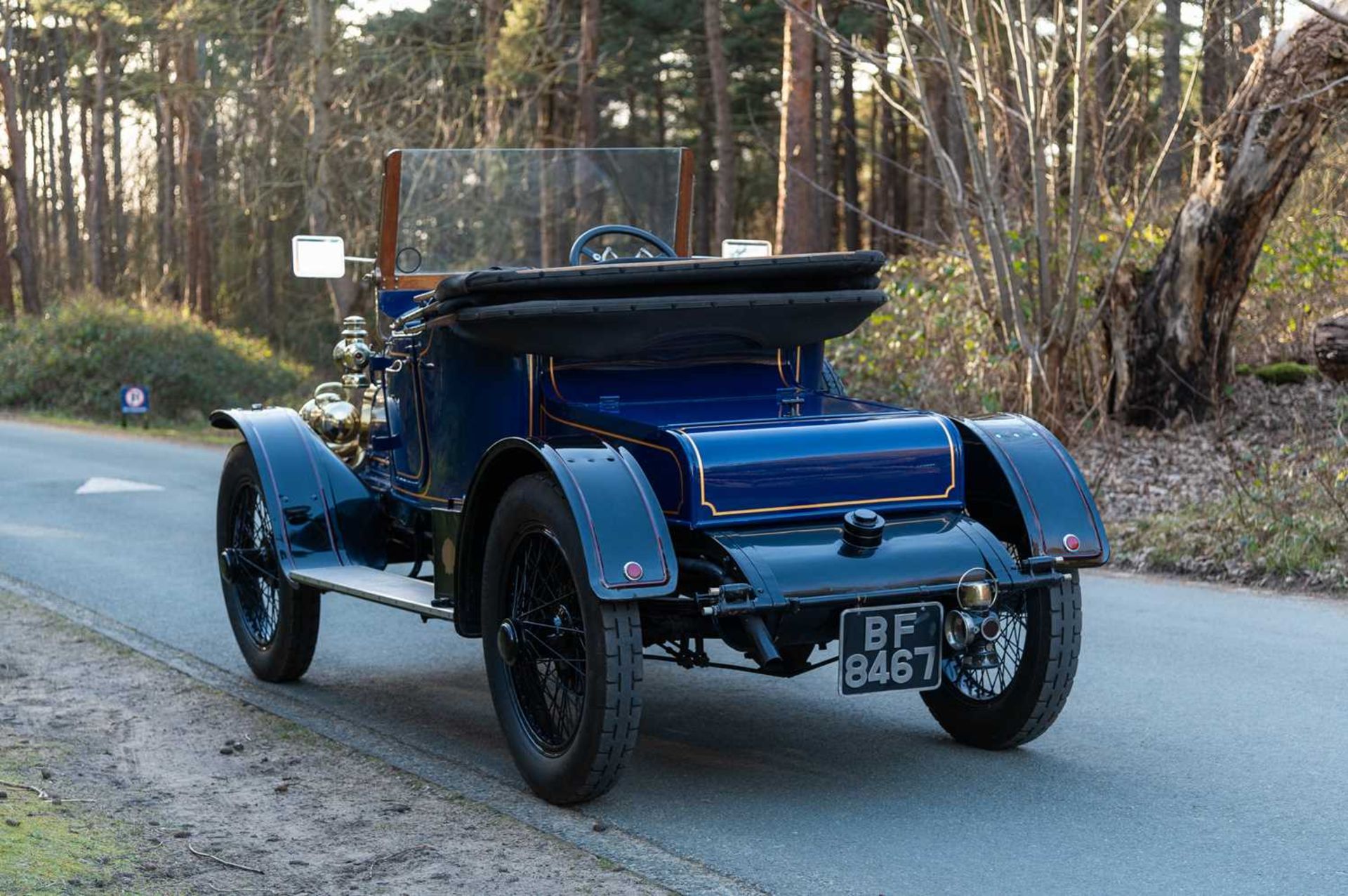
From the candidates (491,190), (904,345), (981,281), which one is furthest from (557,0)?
(491,190)

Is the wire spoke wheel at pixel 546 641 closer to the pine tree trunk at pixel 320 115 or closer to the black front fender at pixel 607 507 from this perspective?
the black front fender at pixel 607 507

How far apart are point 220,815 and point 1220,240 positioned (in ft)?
34.9

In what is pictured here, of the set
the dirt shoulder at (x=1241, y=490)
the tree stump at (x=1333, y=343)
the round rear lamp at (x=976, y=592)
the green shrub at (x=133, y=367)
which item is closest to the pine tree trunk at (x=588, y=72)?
the green shrub at (x=133, y=367)

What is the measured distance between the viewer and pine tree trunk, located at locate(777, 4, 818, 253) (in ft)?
65.0

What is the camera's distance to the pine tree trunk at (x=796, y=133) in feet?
65.0

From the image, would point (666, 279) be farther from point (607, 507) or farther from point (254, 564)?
point (254, 564)

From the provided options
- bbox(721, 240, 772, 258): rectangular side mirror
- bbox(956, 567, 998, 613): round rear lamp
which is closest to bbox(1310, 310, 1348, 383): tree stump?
bbox(721, 240, 772, 258): rectangular side mirror

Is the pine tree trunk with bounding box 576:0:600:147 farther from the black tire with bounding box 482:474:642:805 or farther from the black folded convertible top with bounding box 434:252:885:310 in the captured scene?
the black tire with bounding box 482:474:642:805

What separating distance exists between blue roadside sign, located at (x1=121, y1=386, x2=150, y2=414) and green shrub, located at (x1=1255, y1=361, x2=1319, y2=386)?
15930mm

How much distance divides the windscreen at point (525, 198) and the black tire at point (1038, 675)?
310 centimetres

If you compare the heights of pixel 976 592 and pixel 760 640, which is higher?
pixel 976 592

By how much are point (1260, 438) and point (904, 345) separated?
14.2 ft

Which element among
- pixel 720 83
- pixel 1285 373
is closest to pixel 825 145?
pixel 720 83

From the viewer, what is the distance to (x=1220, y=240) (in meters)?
13.1
